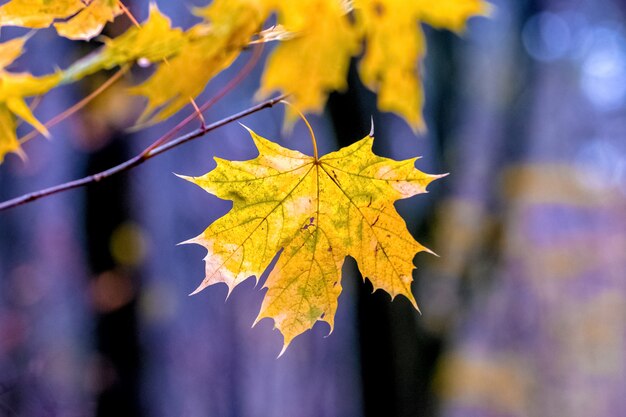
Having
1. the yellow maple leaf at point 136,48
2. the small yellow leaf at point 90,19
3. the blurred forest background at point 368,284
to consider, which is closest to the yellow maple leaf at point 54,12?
the small yellow leaf at point 90,19

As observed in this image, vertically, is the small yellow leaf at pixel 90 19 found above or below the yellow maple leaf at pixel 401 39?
below

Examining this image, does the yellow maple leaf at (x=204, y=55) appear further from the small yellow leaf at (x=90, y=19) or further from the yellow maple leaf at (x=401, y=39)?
the yellow maple leaf at (x=401, y=39)

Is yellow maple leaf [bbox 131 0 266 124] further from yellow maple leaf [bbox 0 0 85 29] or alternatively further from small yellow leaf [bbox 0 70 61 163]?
yellow maple leaf [bbox 0 0 85 29]

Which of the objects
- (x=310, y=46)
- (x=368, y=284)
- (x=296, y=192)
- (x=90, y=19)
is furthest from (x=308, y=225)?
(x=368, y=284)

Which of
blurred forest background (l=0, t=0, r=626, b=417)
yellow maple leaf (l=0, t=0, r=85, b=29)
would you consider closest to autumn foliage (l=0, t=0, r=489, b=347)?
yellow maple leaf (l=0, t=0, r=85, b=29)

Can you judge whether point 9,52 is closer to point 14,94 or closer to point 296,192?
point 14,94

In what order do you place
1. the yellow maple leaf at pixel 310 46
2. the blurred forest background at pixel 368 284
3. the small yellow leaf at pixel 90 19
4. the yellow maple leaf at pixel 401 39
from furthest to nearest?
the blurred forest background at pixel 368 284
the yellow maple leaf at pixel 401 39
the small yellow leaf at pixel 90 19
the yellow maple leaf at pixel 310 46

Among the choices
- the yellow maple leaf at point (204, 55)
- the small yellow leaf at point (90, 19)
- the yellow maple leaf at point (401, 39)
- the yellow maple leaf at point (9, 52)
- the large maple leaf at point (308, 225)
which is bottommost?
the large maple leaf at point (308, 225)
